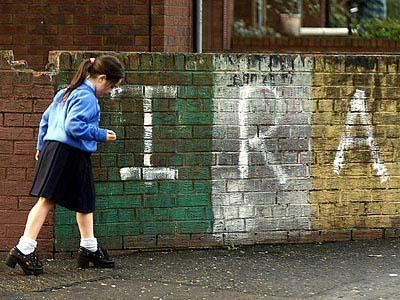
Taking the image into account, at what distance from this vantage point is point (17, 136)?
8109 millimetres

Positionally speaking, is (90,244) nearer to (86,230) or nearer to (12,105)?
(86,230)

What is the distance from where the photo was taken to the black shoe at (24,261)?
299 inches

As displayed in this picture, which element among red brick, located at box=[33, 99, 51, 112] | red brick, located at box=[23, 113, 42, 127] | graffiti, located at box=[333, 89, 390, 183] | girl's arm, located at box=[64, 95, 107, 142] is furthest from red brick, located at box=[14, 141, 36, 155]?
graffiti, located at box=[333, 89, 390, 183]

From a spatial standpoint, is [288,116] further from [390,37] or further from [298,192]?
[390,37]

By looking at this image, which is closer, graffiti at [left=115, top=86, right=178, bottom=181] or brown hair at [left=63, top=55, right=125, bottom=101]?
brown hair at [left=63, top=55, right=125, bottom=101]

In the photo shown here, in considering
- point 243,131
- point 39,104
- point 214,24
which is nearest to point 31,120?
point 39,104

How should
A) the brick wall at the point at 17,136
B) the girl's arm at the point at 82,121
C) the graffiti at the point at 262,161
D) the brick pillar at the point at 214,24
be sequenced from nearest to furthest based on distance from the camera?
the girl's arm at the point at 82,121 < the brick wall at the point at 17,136 < the graffiti at the point at 262,161 < the brick pillar at the point at 214,24

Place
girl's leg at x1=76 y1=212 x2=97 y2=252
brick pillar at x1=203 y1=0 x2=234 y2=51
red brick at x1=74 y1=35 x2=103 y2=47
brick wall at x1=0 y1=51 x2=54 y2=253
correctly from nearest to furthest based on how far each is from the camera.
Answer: girl's leg at x1=76 y1=212 x2=97 y2=252, brick wall at x1=0 y1=51 x2=54 y2=253, red brick at x1=74 y1=35 x2=103 y2=47, brick pillar at x1=203 y1=0 x2=234 y2=51

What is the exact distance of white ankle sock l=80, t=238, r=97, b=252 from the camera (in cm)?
782

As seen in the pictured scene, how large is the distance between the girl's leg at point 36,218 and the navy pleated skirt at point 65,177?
2.5 inches

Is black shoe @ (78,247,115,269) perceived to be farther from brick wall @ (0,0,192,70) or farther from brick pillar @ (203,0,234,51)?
brick pillar @ (203,0,234,51)

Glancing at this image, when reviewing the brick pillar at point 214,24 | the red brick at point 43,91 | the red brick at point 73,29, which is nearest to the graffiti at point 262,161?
the red brick at point 43,91

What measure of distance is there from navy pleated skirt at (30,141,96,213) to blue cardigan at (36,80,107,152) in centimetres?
Result: 6

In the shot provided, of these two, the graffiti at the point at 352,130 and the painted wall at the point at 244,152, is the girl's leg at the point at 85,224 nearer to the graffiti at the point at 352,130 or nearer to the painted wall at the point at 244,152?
the painted wall at the point at 244,152
